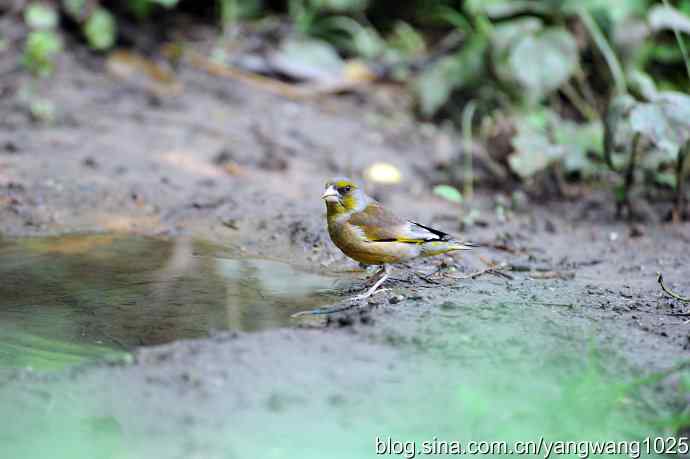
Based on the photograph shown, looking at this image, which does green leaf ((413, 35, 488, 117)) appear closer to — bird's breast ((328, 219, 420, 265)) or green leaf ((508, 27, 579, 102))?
green leaf ((508, 27, 579, 102))

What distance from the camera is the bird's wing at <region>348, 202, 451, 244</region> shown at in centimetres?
482

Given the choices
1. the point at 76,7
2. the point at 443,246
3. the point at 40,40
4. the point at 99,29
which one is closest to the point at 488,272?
the point at 443,246

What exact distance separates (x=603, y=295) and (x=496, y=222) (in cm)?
219

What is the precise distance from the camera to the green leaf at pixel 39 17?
8859mm

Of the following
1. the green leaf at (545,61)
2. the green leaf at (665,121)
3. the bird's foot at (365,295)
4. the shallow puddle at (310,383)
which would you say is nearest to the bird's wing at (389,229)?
the bird's foot at (365,295)

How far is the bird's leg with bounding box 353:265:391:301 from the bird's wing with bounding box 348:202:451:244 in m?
0.22

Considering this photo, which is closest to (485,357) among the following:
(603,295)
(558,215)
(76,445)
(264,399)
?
(264,399)

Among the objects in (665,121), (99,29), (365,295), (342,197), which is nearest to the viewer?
(365,295)

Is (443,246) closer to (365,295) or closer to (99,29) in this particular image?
(365,295)

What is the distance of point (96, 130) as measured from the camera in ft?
26.3

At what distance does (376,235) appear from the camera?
4.81m

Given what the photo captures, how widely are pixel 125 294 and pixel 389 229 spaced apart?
63.5 inches

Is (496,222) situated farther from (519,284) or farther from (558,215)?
(519,284)

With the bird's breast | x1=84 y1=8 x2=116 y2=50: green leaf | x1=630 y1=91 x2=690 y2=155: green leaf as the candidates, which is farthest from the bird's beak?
x1=84 y1=8 x2=116 y2=50: green leaf
